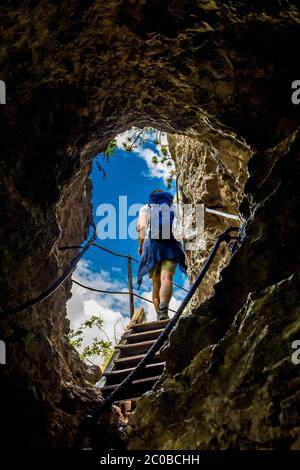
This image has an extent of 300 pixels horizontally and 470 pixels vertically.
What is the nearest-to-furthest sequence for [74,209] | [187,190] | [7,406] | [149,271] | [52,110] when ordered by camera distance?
1. [7,406]
2. [52,110]
3. [74,209]
4. [149,271]
5. [187,190]

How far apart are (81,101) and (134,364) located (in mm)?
3712

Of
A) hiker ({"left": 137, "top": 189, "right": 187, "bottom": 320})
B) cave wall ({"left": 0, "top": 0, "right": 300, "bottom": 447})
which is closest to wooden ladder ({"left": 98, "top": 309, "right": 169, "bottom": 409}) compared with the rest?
hiker ({"left": 137, "top": 189, "right": 187, "bottom": 320})

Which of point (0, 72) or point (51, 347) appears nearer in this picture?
point (0, 72)

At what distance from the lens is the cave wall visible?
3.33m

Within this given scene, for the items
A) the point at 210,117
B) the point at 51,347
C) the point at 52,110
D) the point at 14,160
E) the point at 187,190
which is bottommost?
the point at 51,347

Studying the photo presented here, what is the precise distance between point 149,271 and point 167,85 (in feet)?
12.8

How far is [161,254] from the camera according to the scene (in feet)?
24.3

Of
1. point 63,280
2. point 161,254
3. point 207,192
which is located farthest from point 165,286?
point 63,280

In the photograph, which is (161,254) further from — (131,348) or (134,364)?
(134,364)

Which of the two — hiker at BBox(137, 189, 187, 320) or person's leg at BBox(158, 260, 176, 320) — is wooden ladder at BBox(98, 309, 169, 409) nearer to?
person's leg at BBox(158, 260, 176, 320)

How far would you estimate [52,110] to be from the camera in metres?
4.01
